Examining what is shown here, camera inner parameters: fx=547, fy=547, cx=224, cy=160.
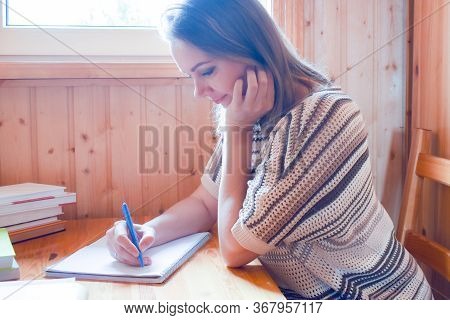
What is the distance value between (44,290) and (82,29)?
0.90 m

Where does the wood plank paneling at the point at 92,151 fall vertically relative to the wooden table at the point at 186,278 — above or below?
above

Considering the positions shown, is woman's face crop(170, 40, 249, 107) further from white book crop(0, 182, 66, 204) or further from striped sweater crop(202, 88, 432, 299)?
white book crop(0, 182, 66, 204)

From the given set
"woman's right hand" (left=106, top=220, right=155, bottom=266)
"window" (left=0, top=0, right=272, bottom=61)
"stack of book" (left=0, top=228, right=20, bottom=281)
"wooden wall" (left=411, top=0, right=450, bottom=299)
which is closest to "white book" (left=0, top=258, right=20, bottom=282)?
"stack of book" (left=0, top=228, right=20, bottom=281)

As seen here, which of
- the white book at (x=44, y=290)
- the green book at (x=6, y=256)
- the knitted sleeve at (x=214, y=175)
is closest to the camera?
the white book at (x=44, y=290)

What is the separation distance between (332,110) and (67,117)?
73 centimetres

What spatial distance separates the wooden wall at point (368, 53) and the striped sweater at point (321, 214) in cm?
49

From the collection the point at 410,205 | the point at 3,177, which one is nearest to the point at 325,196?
the point at 410,205

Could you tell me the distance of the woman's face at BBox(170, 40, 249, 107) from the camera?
1044 millimetres

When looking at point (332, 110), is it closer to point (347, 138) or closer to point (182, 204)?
point (347, 138)

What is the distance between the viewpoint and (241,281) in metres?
0.88

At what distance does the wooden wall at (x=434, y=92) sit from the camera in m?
1.36

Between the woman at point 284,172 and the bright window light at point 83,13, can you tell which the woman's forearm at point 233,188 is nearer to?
the woman at point 284,172

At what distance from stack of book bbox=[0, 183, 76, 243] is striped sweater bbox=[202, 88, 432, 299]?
1.55 feet

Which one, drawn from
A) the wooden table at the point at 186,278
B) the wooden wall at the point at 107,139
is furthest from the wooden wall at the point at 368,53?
the wooden table at the point at 186,278
